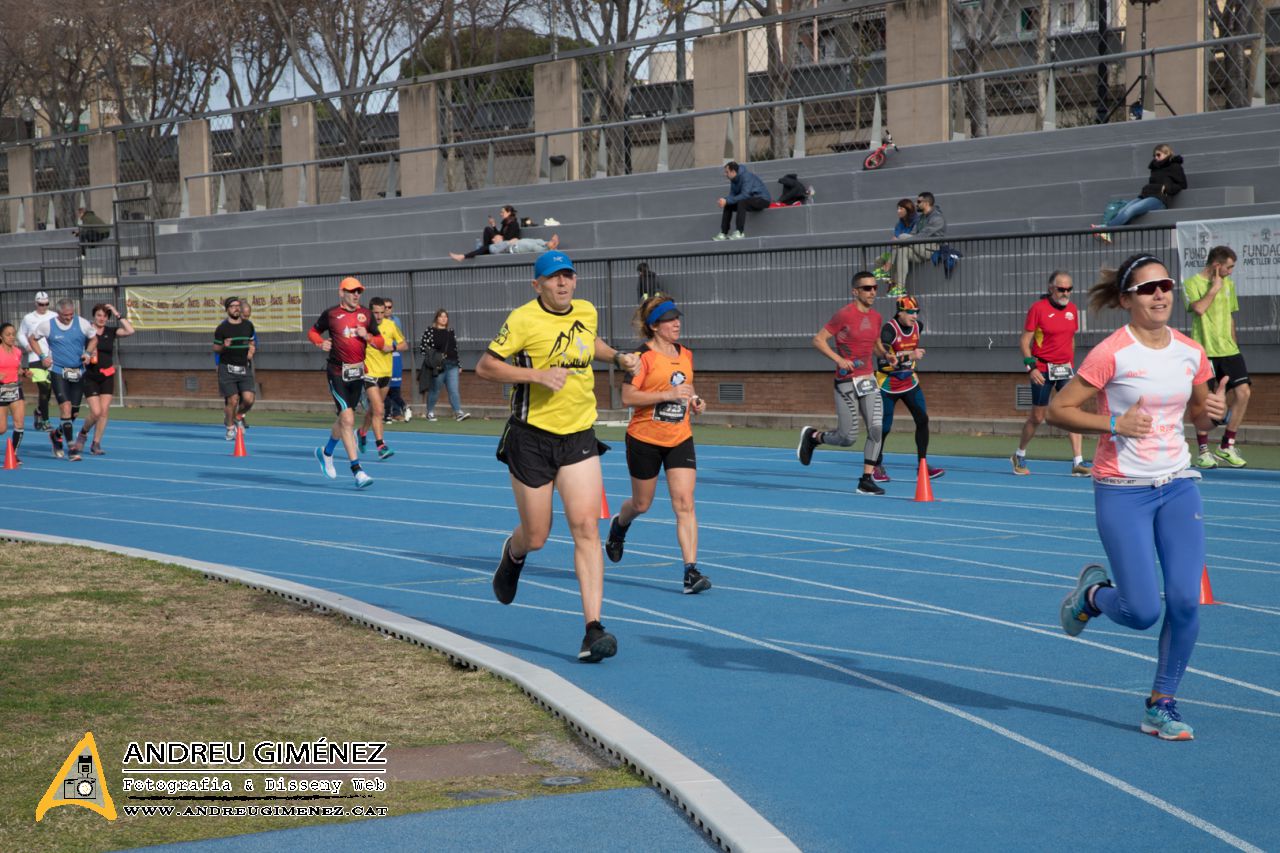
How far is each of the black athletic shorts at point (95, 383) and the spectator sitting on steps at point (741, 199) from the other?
11.2m

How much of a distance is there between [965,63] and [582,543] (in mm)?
26234

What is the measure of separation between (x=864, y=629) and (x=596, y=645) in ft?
6.03

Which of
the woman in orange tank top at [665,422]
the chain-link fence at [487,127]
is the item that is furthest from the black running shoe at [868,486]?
the chain-link fence at [487,127]

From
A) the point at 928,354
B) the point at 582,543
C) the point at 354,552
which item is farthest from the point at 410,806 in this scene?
the point at 928,354

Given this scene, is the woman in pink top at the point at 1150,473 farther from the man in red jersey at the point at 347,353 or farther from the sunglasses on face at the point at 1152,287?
the man in red jersey at the point at 347,353

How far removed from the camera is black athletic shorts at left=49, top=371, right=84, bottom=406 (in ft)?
74.2

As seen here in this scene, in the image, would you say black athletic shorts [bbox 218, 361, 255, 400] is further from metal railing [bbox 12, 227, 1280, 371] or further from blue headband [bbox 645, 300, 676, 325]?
blue headband [bbox 645, 300, 676, 325]

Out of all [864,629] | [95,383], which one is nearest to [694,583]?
[864,629]

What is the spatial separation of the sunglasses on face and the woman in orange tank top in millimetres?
4184

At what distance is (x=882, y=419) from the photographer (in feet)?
52.9

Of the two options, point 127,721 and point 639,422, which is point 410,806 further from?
point 639,422

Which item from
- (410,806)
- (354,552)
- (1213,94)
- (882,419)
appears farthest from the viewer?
(1213,94)

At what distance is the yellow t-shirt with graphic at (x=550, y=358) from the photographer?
27.8 ft

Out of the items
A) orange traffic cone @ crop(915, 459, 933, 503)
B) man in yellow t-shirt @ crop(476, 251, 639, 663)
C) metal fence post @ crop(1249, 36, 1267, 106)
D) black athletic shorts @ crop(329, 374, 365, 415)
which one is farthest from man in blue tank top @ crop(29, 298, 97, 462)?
metal fence post @ crop(1249, 36, 1267, 106)
